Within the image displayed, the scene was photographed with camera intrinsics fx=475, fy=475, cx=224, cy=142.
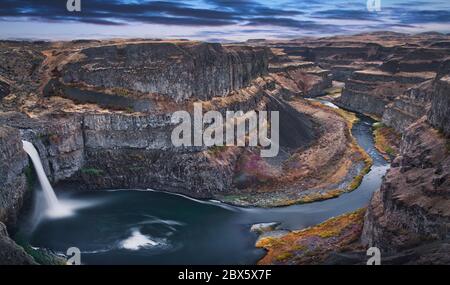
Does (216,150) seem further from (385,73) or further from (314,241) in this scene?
(385,73)

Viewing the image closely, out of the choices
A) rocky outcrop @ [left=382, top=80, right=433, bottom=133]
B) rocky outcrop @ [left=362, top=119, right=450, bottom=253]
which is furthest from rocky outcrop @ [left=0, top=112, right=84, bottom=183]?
rocky outcrop @ [left=382, top=80, right=433, bottom=133]

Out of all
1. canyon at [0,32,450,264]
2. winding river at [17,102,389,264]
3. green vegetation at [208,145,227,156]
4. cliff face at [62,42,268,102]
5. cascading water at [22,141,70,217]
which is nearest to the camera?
canyon at [0,32,450,264]

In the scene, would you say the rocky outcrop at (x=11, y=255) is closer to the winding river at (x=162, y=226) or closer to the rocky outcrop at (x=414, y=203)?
the winding river at (x=162, y=226)

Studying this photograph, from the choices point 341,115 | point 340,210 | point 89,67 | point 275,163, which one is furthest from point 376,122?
point 89,67

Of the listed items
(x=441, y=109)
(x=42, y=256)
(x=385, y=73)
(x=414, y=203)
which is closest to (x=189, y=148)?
(x=42, y=256)

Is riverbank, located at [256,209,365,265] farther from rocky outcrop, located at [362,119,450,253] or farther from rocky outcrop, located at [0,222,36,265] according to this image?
rocky outcrop, located at [0,222,36,265]

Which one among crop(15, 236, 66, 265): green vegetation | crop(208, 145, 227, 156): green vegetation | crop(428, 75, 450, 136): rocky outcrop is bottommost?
crop(15, 236, 66, 265): green vegetation

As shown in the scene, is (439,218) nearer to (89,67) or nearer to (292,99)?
(89,67)

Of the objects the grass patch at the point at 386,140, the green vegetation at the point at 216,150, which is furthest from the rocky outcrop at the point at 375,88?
the green vegetation at the point at 216,150
